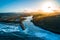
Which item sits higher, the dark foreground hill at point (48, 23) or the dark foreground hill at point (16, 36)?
the dark foreground hill at point (48, 23)

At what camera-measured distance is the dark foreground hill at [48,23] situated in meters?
1.84

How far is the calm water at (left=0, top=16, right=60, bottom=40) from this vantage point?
181 cm

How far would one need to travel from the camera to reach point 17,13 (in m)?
1.87

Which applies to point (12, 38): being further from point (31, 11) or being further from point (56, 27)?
point (56, 27)

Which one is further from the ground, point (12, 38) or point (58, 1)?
point (58, 1)

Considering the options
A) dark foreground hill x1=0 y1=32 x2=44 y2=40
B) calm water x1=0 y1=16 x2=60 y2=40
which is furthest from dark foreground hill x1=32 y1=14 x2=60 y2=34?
dark foreground hill x1=0 y1=32 x2=44 y2=40

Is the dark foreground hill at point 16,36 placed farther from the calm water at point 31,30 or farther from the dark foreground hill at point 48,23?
the dark foreground hill at point 48,23

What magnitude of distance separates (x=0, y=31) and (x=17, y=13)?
396 millimetres

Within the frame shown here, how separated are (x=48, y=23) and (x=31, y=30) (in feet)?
0.98

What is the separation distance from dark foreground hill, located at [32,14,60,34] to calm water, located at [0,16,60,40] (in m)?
0.06

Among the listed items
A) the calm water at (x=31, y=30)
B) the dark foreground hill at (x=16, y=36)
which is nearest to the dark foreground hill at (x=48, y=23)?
the calm water at (x=31, y=30)

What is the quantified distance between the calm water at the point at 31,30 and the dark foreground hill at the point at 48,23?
0.06 metres

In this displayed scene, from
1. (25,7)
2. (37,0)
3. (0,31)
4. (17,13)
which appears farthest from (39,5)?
(0,31)

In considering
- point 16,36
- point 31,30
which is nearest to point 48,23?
point 31,30
